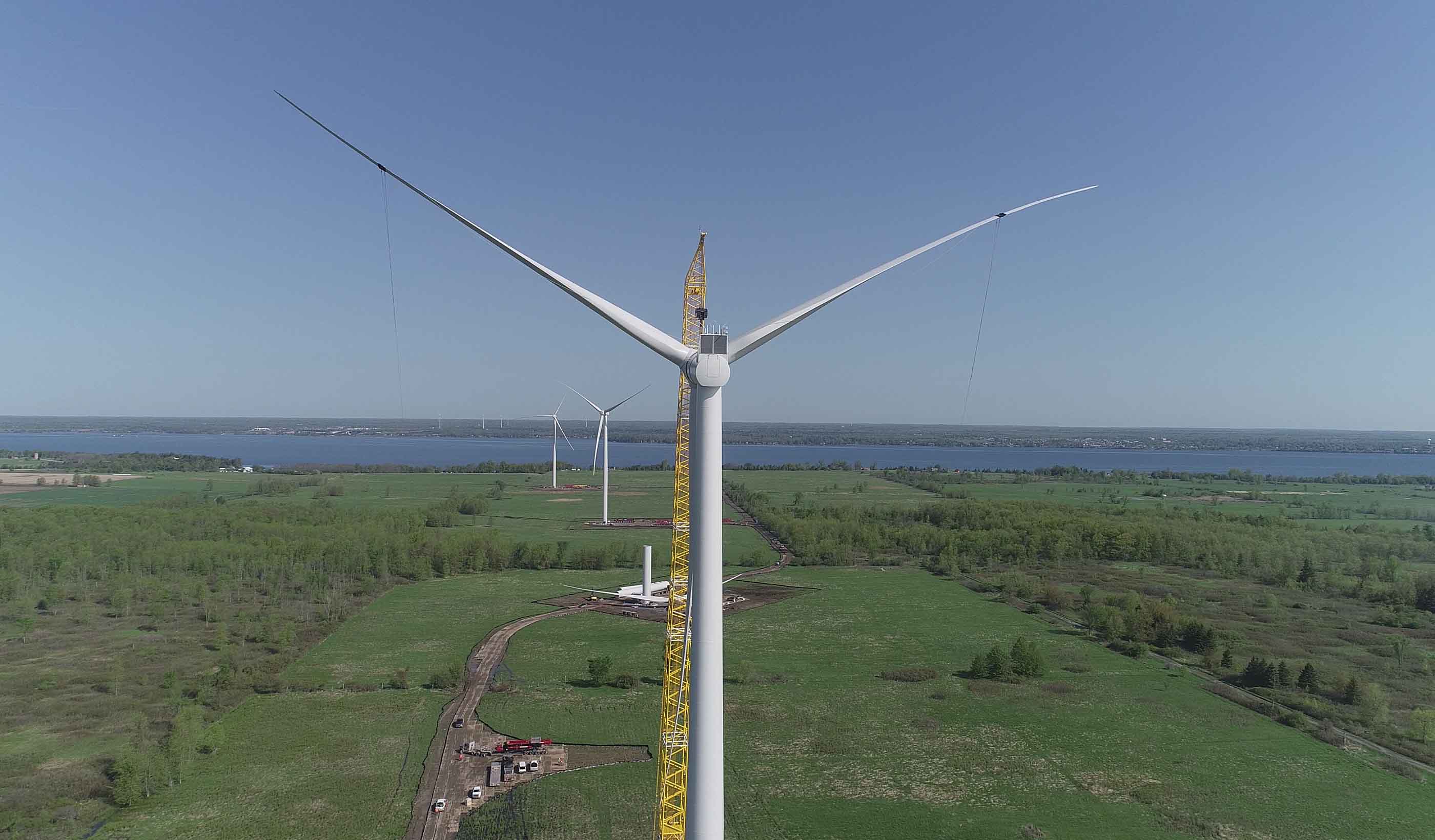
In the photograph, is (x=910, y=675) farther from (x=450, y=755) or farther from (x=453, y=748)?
(x=450, y=755)

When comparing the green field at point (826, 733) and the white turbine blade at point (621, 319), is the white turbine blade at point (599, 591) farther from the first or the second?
the white turbine blade at point (621, 319)

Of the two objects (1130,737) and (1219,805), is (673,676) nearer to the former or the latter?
(1219,805)

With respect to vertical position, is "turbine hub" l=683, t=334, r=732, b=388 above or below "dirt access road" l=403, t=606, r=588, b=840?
above

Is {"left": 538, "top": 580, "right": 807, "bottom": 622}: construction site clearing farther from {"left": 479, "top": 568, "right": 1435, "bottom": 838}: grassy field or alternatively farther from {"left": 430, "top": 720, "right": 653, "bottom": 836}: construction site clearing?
{"left": 430, "top": 720, "right": 653, "bottom": 836}: construction site clearing

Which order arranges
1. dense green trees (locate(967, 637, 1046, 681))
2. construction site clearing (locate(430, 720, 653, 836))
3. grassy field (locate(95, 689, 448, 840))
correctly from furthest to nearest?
dense green trees (locate(967, 637, 1046, 681)), construction site clearing (locate(430, 720, 653, 836)), grassy field (locate(95, 689, 448, 840))

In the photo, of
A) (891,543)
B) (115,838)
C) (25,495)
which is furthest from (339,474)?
(115,838)

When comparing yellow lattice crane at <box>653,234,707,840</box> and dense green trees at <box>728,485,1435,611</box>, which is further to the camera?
dense green trees at <box>728,485,1435,611</box>

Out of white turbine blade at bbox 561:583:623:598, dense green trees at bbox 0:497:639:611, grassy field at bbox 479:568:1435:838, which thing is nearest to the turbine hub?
grassy field at bbox 479:568:1435:838
